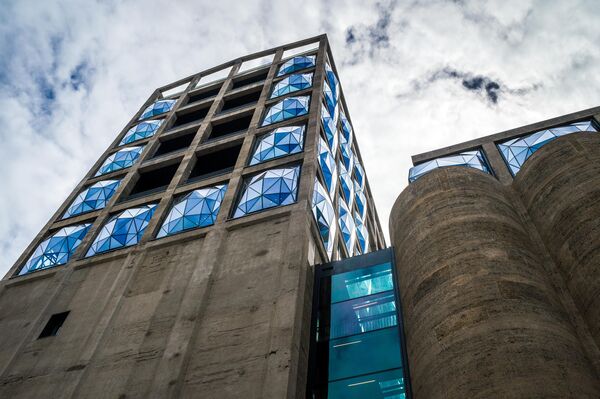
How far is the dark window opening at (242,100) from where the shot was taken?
3809cm

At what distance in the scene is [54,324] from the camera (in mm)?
20875

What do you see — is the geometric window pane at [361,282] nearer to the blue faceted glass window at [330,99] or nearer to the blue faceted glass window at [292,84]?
the blue faceted glass window at [330,99]

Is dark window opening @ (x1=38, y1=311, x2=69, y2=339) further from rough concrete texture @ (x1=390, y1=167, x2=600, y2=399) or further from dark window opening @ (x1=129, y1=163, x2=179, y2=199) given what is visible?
rough concrete texture @ (x1=390, y1=167, x2=600, y2=399)

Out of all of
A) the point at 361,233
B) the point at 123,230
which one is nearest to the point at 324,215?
the point at 123,230

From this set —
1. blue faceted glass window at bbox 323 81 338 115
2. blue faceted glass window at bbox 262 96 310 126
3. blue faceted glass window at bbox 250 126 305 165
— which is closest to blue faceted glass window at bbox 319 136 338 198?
blue faceted glass window at bbox 250 126 305 165

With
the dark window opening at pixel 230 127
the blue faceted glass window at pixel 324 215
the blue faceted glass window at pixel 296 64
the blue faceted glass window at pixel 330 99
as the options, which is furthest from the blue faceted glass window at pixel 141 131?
the blue faceted glass window at pixel 324 215

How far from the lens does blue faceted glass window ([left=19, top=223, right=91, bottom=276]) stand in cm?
2559

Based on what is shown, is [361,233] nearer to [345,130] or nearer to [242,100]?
[345,130]

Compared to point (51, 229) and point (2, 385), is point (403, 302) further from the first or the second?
point (51, 229)

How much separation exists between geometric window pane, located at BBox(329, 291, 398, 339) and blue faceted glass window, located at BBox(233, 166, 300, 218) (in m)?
5.73

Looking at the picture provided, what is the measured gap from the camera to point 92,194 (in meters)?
30.9

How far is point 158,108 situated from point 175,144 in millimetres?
7539

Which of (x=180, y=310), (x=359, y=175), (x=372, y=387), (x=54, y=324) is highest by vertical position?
(x=359, y=175)

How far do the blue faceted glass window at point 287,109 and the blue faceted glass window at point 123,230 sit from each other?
9.21 metres
